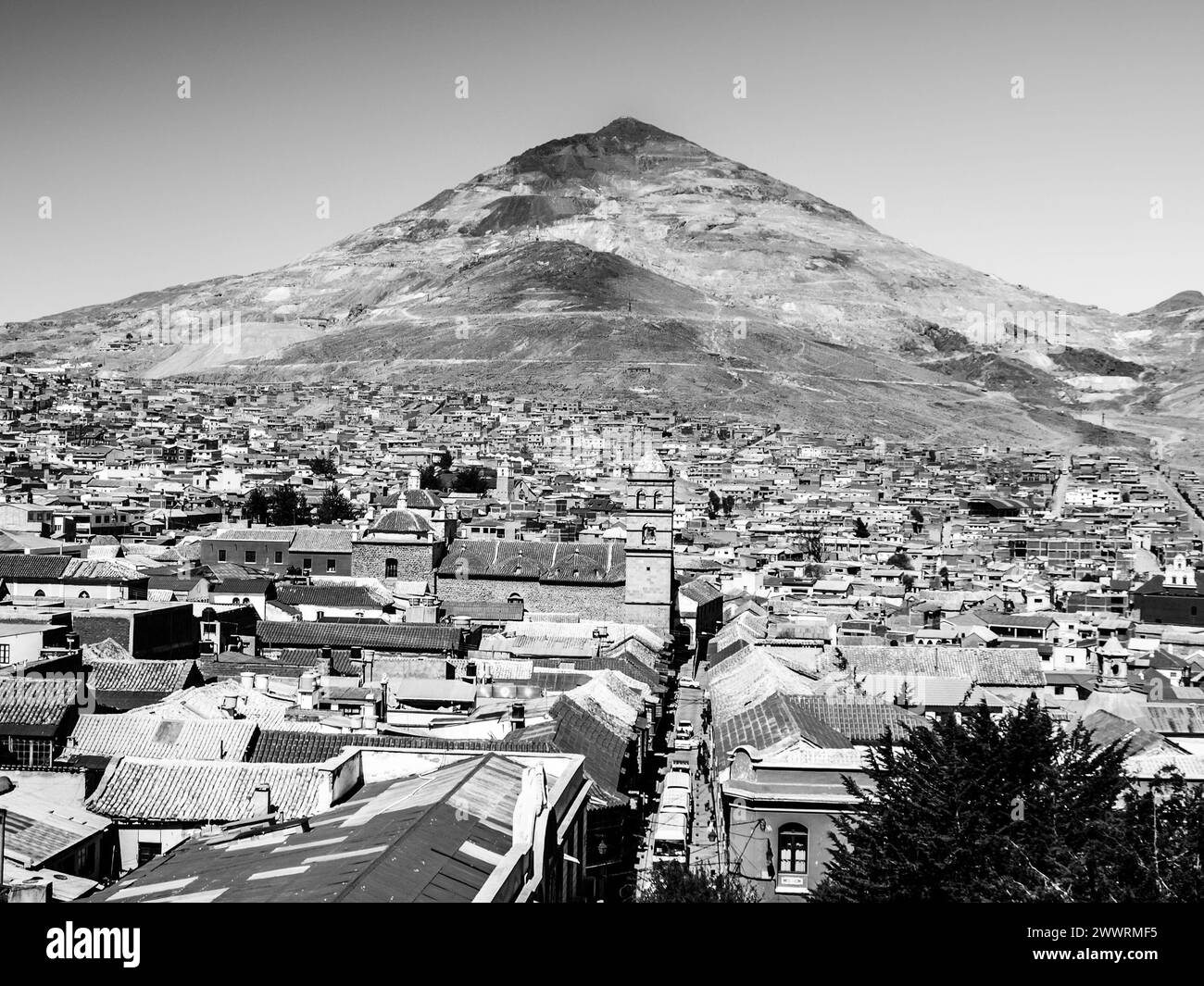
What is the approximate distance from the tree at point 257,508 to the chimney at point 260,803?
51418 millimetres

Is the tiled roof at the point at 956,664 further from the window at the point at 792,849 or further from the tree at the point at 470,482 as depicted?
the tree at the point at 470,482

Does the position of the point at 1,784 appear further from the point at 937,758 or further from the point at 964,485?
the point at 964,485

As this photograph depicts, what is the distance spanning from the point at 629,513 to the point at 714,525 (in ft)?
113

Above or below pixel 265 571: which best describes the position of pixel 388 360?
above

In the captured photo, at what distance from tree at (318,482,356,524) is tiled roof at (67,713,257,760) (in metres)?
46.5

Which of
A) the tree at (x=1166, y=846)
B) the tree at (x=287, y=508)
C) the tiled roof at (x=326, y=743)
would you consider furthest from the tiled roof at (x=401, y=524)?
the tree at (x=1166, y=846)

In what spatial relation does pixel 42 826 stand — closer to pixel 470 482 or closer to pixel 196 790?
pixel 196 790

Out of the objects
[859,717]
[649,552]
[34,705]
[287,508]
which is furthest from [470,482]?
[34,705]

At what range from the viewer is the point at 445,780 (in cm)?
1033

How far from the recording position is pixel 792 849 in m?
16.0

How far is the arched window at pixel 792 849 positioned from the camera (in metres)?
15.9

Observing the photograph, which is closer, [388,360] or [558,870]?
[558,870]

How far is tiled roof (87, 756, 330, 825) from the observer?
514 inches
